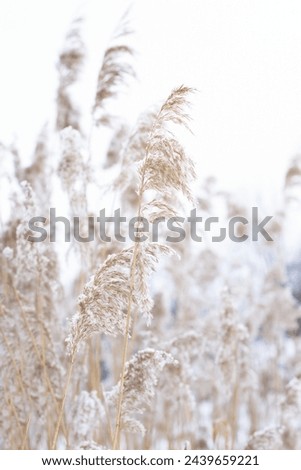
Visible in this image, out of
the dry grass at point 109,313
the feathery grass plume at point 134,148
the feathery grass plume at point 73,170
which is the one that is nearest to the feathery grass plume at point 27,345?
the dry grass at point 109,313

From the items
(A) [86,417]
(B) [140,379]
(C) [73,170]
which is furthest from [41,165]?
(B) [140,379]

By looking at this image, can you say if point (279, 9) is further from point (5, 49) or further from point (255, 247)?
point (255, 247)

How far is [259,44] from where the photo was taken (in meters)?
4.41

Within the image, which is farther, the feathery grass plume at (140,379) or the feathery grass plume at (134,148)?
the feathery grass plume at (134,148)

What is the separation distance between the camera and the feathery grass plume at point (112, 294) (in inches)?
73.1

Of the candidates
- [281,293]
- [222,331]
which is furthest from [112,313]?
[281,293]

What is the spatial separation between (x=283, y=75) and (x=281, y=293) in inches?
76.6

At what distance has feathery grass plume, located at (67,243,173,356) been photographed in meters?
1.86

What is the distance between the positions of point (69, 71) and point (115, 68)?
76cm

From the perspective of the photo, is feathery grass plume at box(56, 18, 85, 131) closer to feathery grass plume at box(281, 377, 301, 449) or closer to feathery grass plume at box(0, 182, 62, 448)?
feathery grass plume at box(0, 182, 62, 448)

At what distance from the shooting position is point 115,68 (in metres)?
2.94

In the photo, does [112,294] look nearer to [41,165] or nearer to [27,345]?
[27,345]

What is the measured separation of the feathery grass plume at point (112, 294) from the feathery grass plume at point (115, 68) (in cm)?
138

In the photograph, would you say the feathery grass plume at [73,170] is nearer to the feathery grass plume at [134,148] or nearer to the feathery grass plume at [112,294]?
the feathery grass plume at [134,148]
